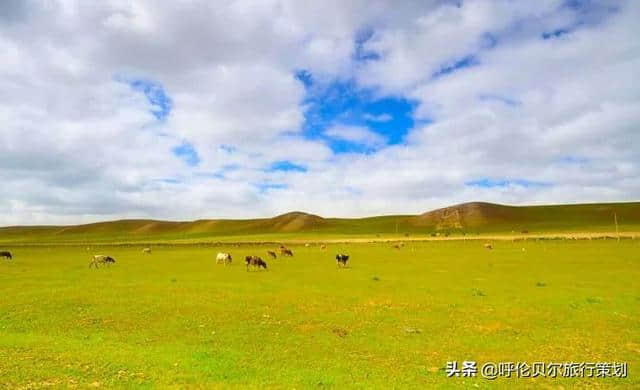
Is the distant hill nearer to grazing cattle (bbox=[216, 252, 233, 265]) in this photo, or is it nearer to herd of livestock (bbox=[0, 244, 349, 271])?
herd of livestock (bbox=[0, 244, 349, 271])

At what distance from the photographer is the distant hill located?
146000 mm

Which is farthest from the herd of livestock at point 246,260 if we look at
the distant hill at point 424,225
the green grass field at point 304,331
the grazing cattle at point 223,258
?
the distant hill at point 424,225

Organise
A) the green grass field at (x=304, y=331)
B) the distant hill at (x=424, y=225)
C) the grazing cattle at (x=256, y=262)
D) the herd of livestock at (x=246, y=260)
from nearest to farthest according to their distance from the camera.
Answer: the green grass field at (x=304, y=331), the grazing cattle at (x=256, y=262), the herd of livestock at (x=246, y=260), the distant hill at (x=424, y=225)

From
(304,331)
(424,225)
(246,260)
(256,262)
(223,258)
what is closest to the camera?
(304,331)

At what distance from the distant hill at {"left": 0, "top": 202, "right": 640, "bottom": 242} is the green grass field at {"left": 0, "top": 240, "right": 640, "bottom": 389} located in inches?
4605

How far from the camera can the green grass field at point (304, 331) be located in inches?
410

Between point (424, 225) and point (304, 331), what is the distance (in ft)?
530

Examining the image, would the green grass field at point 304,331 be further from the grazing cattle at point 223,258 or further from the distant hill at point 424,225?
the distant hill at point 424,225

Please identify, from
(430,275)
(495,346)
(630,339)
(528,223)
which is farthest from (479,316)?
(528,223)

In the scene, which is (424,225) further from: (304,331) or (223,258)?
(304,331)

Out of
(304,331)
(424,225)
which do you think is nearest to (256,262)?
(304,331)

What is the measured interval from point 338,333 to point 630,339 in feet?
33.7

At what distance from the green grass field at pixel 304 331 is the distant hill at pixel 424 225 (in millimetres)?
116975

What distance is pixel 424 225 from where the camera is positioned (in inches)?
6693
